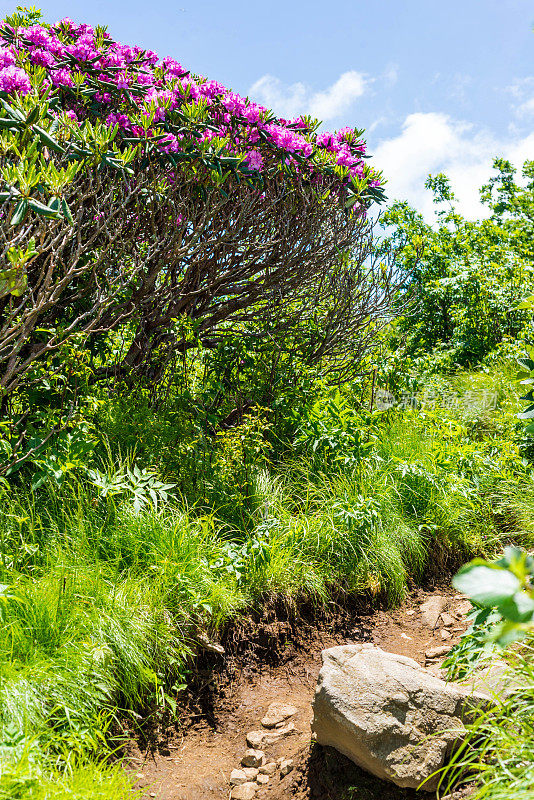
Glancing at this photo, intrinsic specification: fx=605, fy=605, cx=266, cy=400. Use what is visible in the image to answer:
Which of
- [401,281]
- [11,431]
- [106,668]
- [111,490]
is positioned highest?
[401,281]

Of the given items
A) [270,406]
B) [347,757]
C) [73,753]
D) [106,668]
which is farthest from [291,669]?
[270,406]

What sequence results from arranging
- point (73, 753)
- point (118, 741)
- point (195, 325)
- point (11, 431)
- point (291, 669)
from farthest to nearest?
point (195, 325) → point (11, 431) → point (291, 669) → point (118, 741) → point (73, 753)

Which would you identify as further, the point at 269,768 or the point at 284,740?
the point at 284,740

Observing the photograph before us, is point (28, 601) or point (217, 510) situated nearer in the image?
point (28, 601)

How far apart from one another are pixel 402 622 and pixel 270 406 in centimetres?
182

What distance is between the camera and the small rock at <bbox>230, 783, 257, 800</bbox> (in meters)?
2.38

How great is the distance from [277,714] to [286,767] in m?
0.35

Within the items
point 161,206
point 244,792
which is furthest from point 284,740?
point 161,206

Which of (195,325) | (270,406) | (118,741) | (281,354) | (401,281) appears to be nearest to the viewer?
(118,741)

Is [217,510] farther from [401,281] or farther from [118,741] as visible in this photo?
[401,281]

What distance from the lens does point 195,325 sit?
438 cm

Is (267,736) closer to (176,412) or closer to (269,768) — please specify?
(269,768)

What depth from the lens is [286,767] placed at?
8.16ft

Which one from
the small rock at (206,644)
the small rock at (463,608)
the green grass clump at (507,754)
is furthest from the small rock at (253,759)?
the small rock at (463,608)
